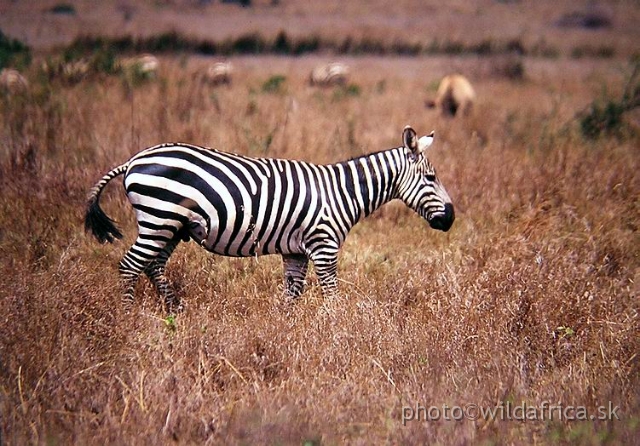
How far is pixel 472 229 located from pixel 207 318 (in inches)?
124

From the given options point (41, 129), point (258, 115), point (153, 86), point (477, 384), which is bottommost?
point (477, 384)

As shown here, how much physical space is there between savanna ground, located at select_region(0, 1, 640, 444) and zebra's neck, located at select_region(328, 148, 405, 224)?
0.58 meters

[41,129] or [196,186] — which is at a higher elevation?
[41,129]

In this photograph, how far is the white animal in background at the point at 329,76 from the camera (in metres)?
18.5

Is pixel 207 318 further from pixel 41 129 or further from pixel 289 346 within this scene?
pixel 41 129

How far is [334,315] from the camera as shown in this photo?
4578mm

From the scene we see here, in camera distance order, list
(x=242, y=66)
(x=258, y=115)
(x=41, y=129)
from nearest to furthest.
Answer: (x=41, y=129) → (x=258, y=115) → (x=242, y=66)

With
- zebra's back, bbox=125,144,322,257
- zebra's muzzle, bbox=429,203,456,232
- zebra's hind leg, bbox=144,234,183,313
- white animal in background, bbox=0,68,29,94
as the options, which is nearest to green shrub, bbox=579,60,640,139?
zebra's muzzle, bbox=429,203,456,232

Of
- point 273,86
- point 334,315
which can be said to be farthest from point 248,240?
point 273,86

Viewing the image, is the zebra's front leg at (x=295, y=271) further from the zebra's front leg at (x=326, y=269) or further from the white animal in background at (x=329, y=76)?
the white animal in background at (x=329, y=76)

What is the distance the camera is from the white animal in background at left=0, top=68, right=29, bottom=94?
10609 millimetres

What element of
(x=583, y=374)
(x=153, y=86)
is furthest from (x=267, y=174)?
(x=153, y=86)

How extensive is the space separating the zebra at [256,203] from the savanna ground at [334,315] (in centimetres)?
25

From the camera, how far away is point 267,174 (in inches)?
204
